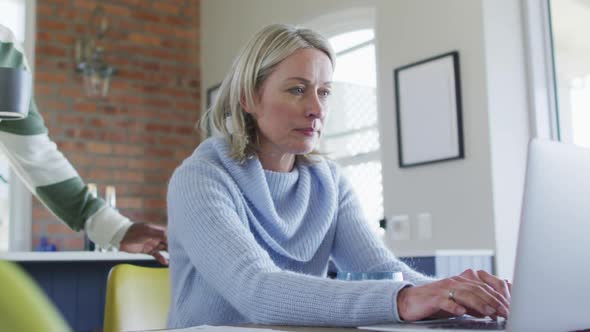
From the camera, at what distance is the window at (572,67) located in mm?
3486

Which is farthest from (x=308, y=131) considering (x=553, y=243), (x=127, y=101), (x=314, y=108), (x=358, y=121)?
(x=127, y=101)

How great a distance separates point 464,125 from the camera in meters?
3.62

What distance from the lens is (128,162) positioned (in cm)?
524

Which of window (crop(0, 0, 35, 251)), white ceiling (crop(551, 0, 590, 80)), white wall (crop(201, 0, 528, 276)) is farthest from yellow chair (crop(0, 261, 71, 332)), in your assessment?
window (crop(0, 0, 35, 251))

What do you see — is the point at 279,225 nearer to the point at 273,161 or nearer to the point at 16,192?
the point at 273,161

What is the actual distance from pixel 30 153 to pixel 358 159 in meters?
2.79

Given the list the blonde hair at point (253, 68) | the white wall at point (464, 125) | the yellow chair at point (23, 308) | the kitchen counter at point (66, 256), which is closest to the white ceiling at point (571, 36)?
the white wall at point (464, 125)

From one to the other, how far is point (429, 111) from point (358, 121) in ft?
2.43

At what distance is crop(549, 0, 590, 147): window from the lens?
3.49m

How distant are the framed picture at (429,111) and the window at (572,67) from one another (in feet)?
1.67

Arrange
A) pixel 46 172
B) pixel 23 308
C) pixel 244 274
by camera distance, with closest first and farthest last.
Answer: pixel 23 308 < pixel 244 274 < pixel 46 172

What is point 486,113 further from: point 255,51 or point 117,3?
point 117,3

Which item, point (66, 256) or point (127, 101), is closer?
point (66, 256)

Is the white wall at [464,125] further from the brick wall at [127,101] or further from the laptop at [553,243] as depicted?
the laptop at [553,243]
